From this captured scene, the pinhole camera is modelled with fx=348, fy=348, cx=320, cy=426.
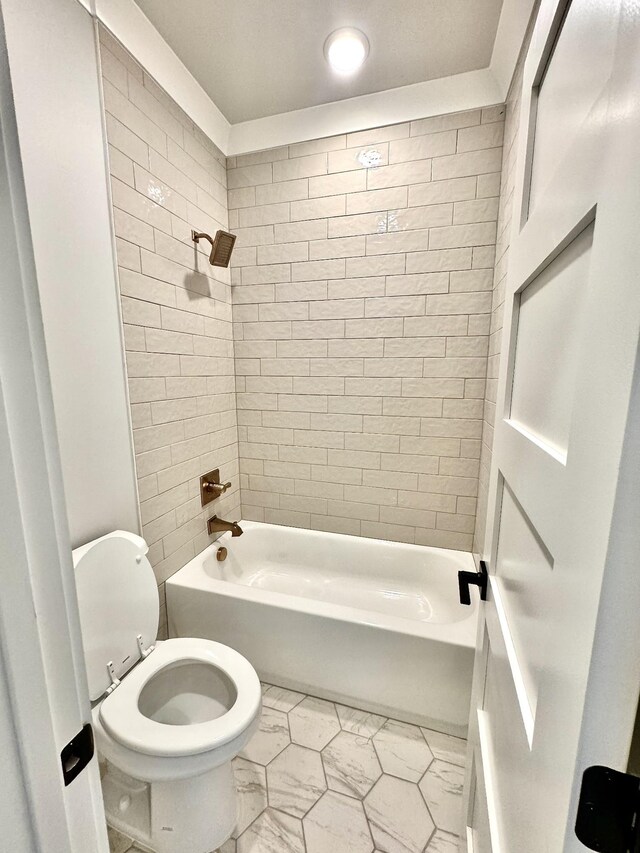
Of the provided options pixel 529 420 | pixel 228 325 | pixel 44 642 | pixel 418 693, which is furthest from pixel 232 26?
pixel 418 693

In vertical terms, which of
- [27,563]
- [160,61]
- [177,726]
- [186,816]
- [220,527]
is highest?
[160,61]

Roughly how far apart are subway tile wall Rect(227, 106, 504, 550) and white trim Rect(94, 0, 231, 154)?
25cm

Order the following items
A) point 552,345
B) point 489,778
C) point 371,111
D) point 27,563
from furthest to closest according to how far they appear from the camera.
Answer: point 371,111 < point 489,778 < point 552,345 < point 27,563

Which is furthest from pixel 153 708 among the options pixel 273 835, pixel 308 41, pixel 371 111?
pixel 371 111

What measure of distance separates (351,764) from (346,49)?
2.79m

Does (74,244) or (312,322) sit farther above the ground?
(74,244)

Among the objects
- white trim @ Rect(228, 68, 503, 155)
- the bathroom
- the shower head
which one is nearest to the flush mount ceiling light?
the bathroom

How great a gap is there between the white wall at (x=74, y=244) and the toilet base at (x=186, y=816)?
0.82 metres

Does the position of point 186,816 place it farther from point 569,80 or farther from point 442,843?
point 569,80

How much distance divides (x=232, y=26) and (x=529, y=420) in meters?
1.80

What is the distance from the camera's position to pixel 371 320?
1.88 metres

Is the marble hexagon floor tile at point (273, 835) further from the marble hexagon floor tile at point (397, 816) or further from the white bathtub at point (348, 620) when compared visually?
the white bathtub at point (348, 620)

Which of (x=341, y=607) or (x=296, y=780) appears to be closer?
(x=296, y=780)

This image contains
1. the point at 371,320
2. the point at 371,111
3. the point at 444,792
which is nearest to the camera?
the point at 444,792
